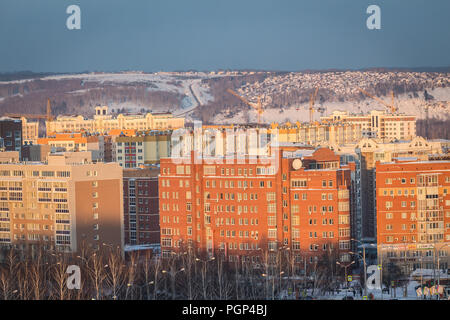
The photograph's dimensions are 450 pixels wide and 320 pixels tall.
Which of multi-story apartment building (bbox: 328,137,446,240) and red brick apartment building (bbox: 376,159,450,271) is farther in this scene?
multi-story apartment building (bbox: 328,137,446,240)

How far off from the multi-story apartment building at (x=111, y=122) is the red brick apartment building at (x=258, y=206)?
43608 mm

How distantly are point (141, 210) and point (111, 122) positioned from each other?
42588mm

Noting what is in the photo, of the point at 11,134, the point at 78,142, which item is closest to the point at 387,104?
the point at 78,142

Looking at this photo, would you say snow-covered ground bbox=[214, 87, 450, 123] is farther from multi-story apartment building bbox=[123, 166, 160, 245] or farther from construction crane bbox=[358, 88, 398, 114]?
multi-story apartment building bbox=[123, 166, 160, 245]

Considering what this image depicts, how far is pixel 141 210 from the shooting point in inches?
1597

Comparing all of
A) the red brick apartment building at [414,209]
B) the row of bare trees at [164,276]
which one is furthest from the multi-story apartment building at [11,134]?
the red brick apartment building at [414,209]

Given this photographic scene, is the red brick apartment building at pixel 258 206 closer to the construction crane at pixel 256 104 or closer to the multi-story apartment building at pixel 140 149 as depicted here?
the multi-story apartment building at pixel 140 149

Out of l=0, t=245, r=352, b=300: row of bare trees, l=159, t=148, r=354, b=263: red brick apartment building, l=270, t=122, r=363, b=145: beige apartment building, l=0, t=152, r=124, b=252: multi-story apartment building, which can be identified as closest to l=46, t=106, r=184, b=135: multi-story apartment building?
l=270, t=122, r=363, b=145: beige apartment building

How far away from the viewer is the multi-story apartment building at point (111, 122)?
79875 mm

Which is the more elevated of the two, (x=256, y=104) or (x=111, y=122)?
(x=256, y=104)

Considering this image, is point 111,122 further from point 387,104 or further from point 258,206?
point 258,206

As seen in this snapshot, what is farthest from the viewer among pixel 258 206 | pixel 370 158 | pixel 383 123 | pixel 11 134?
pixel 383 123

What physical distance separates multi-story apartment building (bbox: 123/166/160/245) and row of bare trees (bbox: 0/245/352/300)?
5860 millimetres

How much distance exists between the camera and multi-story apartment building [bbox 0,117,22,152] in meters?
49.3
